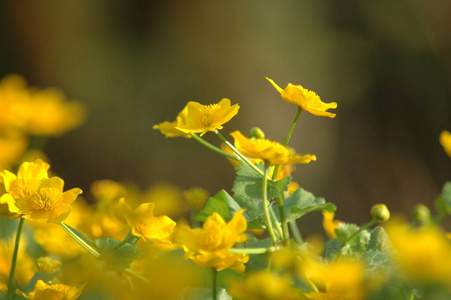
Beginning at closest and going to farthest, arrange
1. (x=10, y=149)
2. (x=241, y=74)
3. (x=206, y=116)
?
1. (x=206, y=116)
2. (x=10, y=149)
3. (x=241, y=74)

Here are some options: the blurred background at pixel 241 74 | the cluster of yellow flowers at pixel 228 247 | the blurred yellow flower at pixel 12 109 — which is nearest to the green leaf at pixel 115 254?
the cluster of yellow flowers at pixel 228 247

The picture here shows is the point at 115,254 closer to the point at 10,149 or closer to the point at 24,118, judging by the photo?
the point at 10,149

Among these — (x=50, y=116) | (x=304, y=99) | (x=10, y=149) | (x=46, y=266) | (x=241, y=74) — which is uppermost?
(x=304, y=99)

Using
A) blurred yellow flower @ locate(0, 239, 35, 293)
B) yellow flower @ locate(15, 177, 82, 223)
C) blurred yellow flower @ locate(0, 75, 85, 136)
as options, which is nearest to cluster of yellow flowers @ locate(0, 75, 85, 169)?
blurred yellow flower @ locate(0, 75, 85, 136)

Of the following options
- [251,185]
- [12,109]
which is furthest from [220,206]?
[12,109]

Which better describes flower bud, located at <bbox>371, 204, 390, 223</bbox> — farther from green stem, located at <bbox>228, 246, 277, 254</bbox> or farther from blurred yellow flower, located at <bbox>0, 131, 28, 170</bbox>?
blurred yellow flower, located at <bbox>0, 131, 28, 170</bbox>

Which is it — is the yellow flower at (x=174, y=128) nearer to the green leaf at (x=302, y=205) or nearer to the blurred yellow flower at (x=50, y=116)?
the green leaf at (x=302, y=205)

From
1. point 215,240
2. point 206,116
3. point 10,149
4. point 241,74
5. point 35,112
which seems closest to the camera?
point 215,240
